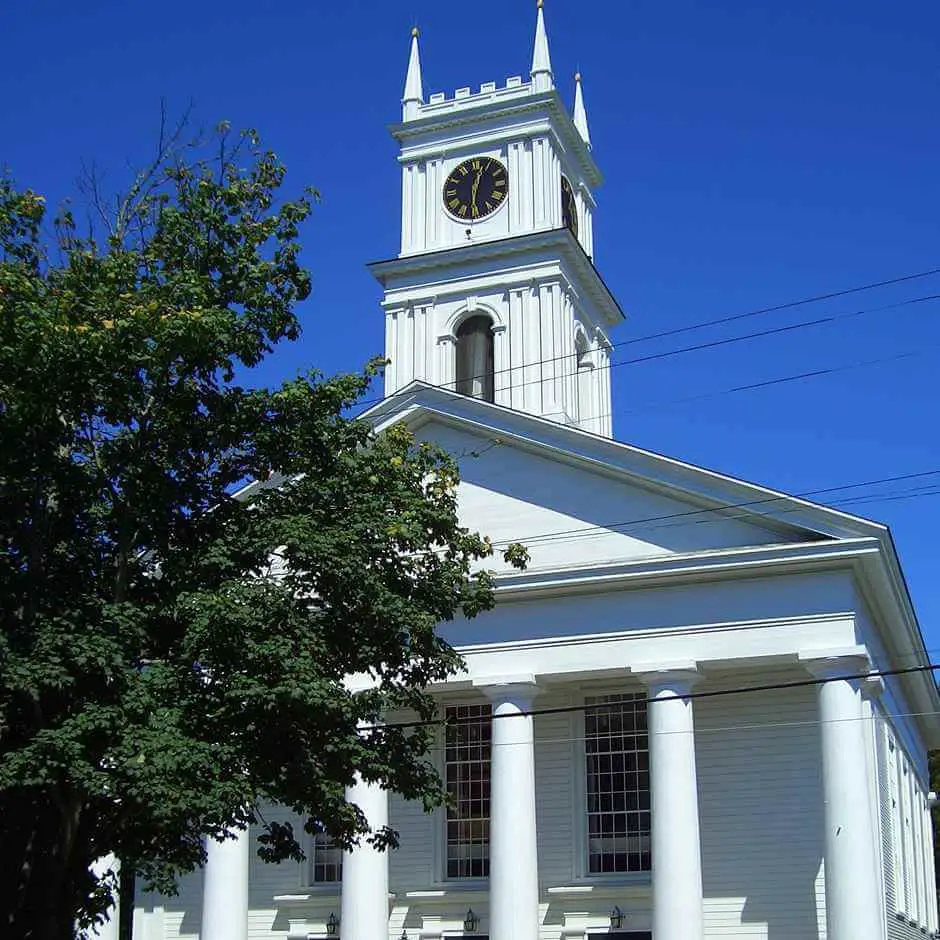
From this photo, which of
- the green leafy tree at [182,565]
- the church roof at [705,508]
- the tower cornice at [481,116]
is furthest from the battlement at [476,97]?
the green leafy tree at [182,565]

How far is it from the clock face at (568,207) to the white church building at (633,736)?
48.7 ft

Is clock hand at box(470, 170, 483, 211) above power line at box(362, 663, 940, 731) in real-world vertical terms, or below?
above

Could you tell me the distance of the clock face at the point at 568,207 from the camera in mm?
43688

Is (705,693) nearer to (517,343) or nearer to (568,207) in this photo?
(517,343)

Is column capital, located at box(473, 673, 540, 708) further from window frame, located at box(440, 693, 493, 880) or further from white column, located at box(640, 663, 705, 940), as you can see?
white column, located at box(640, 663, 705, 940)

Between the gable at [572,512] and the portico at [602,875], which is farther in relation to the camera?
the gable at [572,512]

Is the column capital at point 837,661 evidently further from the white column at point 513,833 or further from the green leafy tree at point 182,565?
the green leafy tree at point 182,565

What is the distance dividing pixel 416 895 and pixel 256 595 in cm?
1588

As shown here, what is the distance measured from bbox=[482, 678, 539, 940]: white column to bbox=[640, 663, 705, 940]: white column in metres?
2.30

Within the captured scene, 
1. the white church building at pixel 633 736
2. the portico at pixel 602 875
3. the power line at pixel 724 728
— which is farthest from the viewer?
the white church building at pixel 633 736

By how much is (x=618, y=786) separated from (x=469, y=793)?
314cm

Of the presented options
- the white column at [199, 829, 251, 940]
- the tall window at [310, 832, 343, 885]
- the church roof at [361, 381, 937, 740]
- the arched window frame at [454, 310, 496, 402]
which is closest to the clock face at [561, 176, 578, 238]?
the arched window frame at [454, 310, 496, 402]

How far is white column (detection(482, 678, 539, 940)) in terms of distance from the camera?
86.8ft

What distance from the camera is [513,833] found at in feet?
88.0
